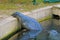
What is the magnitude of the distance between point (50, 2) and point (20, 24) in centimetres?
431

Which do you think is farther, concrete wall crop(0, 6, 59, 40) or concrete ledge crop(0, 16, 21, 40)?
concrete wall crop(0, 6, 59, 40)

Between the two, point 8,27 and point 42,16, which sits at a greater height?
point 8,27

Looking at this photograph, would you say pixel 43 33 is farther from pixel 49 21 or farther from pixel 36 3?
pixel 36 3

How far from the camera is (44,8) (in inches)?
420

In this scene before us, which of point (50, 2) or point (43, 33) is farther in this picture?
point (50, 2)

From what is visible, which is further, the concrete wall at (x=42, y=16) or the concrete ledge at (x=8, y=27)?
the concrete wall at (x=42, y=16)

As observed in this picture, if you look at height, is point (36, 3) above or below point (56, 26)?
above

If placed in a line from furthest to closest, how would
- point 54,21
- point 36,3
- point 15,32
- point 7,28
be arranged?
point 36,3
point 54,21
point 15,32
point 7,28

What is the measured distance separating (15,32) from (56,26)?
8.33 ft

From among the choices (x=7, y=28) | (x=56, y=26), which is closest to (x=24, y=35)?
(x=7, y=28)

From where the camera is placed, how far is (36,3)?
38.8 feet

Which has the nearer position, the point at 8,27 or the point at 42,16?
the point at 8,27

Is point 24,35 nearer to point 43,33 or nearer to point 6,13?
point 43,33

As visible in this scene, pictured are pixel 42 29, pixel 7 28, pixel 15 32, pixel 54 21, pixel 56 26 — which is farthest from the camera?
pixel 54 21
